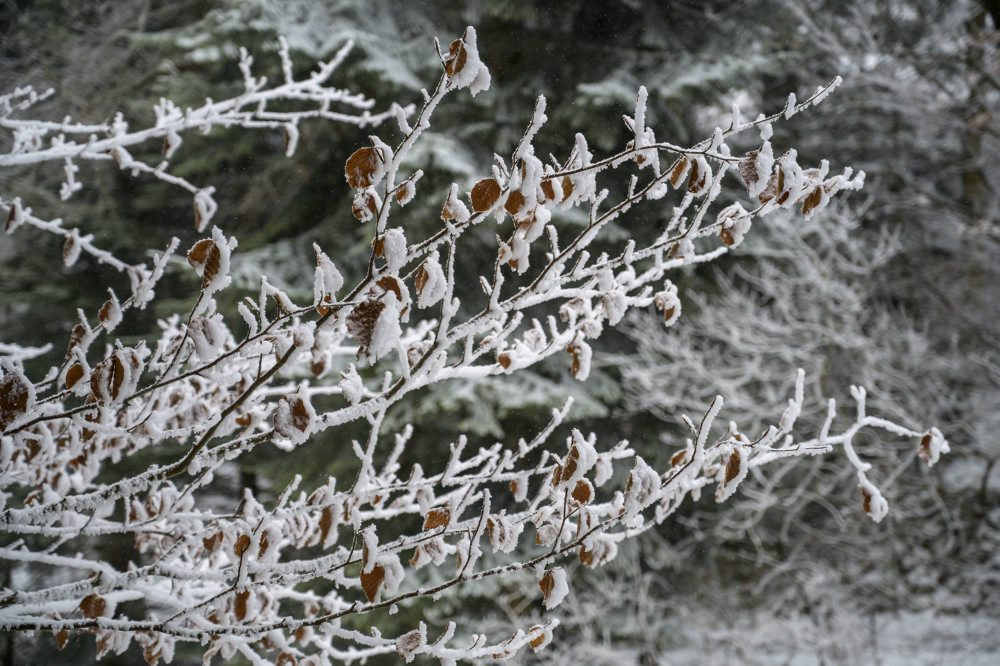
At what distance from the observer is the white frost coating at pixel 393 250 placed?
3.29 ft

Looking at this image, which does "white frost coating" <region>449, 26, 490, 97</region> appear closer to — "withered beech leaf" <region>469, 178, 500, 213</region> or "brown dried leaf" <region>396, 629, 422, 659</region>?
"withered beech leaf" <region>469, 178, 500, 213</region>

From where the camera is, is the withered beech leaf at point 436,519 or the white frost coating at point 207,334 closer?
the white frost coating at point 207,334

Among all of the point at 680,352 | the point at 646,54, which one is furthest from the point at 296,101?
the point at 680,352

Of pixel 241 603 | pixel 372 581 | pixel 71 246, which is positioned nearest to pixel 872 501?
pixel 372 581

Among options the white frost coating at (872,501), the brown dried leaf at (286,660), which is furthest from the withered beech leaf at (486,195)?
the brown dried leaf at (286,660)

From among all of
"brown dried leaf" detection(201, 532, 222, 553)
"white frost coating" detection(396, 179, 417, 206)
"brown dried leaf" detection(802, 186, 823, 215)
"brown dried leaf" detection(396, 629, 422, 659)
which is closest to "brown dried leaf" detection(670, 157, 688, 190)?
"brown dried leaf" detection(802, 186, 823, 215)

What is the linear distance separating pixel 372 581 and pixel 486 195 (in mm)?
690

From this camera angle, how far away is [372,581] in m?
1.18

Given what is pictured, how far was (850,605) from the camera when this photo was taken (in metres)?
5.51

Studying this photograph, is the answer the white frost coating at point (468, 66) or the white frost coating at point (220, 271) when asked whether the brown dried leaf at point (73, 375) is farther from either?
the white frost coating at point (468, 66)

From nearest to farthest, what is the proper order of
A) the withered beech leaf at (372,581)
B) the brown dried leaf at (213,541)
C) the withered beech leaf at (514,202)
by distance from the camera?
1. the withered beech leaf at (514,202)
2. the withered beech leaf at (372,581)
3. the brown dried leaf at (213,541)

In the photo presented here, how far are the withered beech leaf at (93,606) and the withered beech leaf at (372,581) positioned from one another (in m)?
0.59

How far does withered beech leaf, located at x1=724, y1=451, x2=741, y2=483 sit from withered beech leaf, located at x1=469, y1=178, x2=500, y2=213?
25.5 inches

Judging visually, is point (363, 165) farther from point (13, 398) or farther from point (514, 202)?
point (13, 398)
